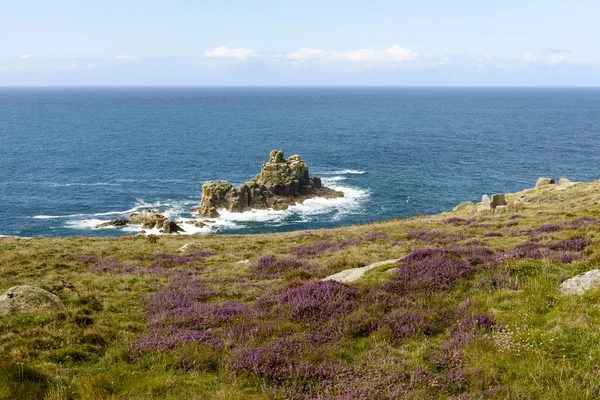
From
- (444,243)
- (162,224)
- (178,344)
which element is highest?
(178,344)

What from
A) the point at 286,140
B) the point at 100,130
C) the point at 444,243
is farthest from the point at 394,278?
the point at 100,130

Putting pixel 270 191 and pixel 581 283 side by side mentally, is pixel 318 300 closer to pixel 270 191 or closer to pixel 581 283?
pixel 581 283

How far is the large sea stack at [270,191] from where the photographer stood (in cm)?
7844

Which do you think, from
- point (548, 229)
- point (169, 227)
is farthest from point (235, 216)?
point (548, 229)

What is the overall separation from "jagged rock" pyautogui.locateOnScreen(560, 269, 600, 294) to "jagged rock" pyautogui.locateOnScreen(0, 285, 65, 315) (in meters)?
15.8

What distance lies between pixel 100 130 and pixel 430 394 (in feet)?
637

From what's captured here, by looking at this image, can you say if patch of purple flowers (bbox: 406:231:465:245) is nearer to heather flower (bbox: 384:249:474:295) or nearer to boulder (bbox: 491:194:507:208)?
heather flower (bbox: 384:249:474:295)

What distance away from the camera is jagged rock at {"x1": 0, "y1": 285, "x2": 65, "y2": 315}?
40.9ft

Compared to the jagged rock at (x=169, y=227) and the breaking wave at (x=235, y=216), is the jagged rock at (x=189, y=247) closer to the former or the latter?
the jagged rock at (x=169, y=227)

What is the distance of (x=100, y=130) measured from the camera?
177250 mm

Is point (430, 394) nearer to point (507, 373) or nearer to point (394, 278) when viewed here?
point (507, 373)

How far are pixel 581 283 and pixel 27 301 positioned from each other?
1723cm

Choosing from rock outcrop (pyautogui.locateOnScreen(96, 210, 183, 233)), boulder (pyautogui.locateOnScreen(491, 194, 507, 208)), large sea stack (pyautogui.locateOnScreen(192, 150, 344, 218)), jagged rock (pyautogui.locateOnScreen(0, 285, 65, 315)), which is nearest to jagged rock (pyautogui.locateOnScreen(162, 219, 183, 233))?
rock outcrop (pyautogui.locateOnScreen(96, 210, 183, 233))

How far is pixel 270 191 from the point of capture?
84.8 m
